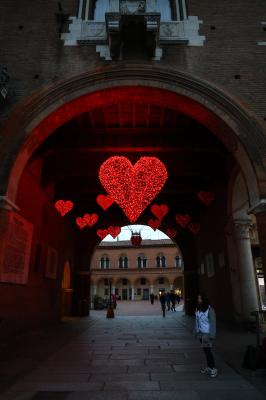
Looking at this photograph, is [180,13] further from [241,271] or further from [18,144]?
[241,271]

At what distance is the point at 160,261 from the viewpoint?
50.1 metres

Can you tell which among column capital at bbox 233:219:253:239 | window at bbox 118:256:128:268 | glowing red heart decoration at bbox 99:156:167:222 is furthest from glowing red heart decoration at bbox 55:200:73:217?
window at bbox 118:256:128:268

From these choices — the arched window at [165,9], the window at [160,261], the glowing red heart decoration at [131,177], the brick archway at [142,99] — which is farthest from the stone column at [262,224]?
the window at [160,261]

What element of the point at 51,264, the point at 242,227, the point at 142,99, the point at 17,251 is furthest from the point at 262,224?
the point at 51,264

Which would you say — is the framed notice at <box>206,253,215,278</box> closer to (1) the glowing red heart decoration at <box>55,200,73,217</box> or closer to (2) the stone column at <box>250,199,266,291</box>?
(1) the glowing red heart decoration at <box>55,200,73,217</box>

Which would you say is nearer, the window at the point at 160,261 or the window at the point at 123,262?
the window at the point at 160,261

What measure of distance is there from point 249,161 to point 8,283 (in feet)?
25.2

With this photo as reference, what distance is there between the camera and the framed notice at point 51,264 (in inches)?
522

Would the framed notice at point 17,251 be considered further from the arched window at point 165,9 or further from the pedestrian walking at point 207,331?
the arched window at point 165,9

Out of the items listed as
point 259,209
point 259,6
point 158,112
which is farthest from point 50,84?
point 259,6

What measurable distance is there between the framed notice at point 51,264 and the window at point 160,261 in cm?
3674

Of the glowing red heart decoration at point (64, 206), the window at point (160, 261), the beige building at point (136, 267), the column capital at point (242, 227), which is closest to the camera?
the column capital at point (242, 227)

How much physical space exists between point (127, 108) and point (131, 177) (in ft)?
7.49

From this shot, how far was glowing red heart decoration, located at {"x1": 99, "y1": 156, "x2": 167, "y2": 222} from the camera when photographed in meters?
9.17
